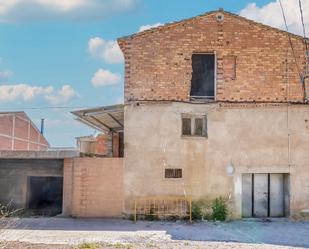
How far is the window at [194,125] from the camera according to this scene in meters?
15.4

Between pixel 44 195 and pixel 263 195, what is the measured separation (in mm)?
11800

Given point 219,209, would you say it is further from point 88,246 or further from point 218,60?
point 88,246

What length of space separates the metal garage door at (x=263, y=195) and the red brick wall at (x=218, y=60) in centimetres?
285

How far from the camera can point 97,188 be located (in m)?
15.0

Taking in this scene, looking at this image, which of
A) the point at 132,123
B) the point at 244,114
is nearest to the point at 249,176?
the point at 244,114

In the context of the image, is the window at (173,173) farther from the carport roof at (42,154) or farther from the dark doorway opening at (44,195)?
the dark doorway opening at (44,195)

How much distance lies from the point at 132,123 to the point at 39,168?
18.5ft

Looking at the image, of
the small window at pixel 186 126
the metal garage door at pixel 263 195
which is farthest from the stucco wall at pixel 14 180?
the metal garage door at pixel 263 195

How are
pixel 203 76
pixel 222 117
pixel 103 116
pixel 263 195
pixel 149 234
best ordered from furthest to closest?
pixel 103 116 < pixel 203 76 < pixel 263 195 < pixel 222 117 < pixel 149 234

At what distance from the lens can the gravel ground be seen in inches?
431

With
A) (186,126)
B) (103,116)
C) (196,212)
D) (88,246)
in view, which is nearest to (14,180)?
(103,116)

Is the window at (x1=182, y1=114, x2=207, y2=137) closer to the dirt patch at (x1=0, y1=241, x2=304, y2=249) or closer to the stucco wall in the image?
the dirt patch at (x1=0, y1=241, x2=304, y2=249)

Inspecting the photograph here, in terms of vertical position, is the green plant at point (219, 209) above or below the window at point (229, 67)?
below

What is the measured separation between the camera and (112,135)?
2355 cm
